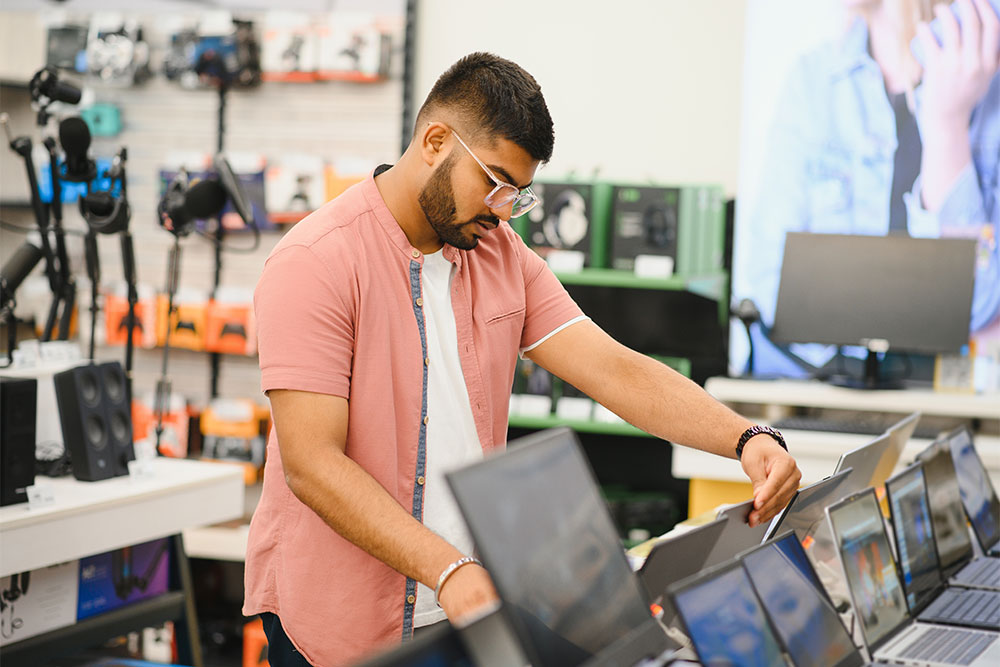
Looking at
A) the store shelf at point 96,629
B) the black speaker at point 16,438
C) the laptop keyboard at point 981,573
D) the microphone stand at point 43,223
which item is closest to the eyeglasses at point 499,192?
the laptop keyboard at point 981,573

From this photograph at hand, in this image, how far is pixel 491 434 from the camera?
1.86 meters

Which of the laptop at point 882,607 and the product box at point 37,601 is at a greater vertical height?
the laptop at point 882,607

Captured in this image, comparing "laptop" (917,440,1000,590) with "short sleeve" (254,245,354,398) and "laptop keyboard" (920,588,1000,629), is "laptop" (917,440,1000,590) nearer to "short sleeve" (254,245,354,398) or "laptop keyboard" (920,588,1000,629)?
"laptop keyboard" (920,588,1000,629)

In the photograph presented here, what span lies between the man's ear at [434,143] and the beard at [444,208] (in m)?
0.02

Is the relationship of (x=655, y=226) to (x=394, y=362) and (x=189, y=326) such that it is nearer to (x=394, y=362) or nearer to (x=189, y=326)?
(x=189, y=326)

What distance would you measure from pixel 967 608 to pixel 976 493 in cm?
63

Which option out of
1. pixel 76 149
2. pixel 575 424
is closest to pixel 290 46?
pixel 76 149

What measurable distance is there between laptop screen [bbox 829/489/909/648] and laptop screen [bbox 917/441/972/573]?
14.2 inches

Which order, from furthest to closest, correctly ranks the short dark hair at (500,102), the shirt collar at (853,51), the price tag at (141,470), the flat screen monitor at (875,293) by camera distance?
the shirt collar at (853,51) → the flat screen monitor at (875,293) → the price tag at (141,470) → the short dark hair at (500,102)

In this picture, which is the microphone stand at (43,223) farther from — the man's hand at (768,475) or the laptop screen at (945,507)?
the laptop screen at (945,507)

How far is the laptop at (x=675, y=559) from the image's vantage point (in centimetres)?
127

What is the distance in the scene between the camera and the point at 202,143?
482 centimetres

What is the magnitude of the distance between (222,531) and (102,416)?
153 centimetres

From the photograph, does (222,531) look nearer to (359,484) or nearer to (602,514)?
(359,484)
